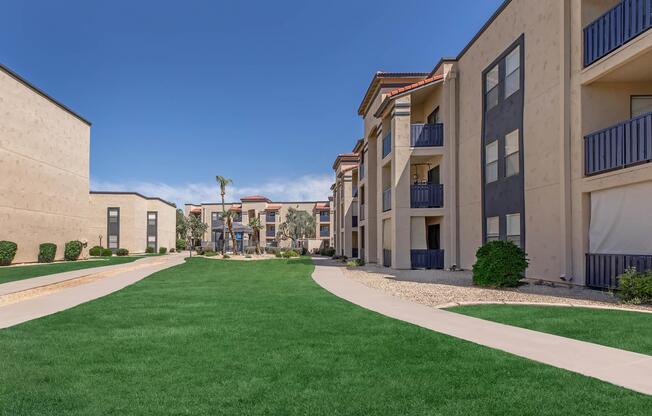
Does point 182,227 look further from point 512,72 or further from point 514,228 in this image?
point 512,72

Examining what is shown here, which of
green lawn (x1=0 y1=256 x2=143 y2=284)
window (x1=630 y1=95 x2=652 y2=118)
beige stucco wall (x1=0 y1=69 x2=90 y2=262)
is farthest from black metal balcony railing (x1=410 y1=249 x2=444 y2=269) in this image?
beige stucco wall (x1=0 y1=69 x2=90 y2=262)

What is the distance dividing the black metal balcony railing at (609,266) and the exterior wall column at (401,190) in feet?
33.6

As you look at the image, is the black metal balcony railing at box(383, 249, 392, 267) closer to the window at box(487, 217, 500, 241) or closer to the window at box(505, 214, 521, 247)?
the window at box(487, 217, 500, 241)

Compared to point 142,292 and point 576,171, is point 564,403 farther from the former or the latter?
point 142,292

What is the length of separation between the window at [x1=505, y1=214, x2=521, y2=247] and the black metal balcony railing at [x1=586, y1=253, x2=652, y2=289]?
3.81 meters

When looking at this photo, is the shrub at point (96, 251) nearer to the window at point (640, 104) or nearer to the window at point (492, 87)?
the window at point (492, 87)

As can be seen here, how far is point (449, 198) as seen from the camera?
71.7 feet

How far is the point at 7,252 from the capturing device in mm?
27250

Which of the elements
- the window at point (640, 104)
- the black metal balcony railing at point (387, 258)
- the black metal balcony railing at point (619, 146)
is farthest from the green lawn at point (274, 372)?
the black metal balcony railing at point (387, 258)

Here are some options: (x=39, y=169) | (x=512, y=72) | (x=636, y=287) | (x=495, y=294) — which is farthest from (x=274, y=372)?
(x=39, y=169)

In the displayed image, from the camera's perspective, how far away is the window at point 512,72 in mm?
16719

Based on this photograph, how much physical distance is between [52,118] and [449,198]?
30.2 m

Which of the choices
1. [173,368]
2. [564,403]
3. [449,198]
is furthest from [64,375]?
[449,198]

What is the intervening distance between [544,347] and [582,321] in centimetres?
228
